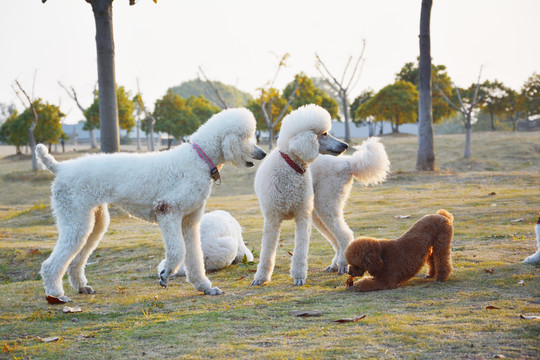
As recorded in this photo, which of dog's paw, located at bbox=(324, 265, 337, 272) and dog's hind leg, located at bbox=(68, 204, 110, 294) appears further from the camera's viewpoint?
dog's paw, located at bbox=(324, 265, 337, 272)

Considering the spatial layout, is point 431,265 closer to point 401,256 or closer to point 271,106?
point 401,256

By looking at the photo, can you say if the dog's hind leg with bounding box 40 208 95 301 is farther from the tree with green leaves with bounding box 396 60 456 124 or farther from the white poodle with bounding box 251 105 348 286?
the tree with green leaves with bounding box 396 60 456 124

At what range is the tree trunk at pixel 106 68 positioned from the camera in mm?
11859

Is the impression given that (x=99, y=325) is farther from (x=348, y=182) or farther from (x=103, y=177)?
(x=348, y=182)

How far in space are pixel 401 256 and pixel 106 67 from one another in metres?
9.29

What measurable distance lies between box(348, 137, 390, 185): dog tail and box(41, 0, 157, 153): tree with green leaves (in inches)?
303

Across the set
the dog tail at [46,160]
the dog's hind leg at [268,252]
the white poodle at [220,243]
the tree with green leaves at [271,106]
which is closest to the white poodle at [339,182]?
the dog's hind leg at [268,252]

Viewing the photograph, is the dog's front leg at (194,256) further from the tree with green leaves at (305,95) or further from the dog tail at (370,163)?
the tree with green leaves at (305,95)

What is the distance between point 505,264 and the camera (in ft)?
17.4

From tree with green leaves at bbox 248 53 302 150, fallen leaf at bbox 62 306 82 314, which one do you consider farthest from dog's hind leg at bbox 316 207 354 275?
tree with green leaves at bbox 248 53 302 150

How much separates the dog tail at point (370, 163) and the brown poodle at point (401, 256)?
1.30 metres

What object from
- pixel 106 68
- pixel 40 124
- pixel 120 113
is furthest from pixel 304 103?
pixel 106 68

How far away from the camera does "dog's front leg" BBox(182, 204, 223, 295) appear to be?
16.9 ft

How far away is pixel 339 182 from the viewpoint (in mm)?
6152
